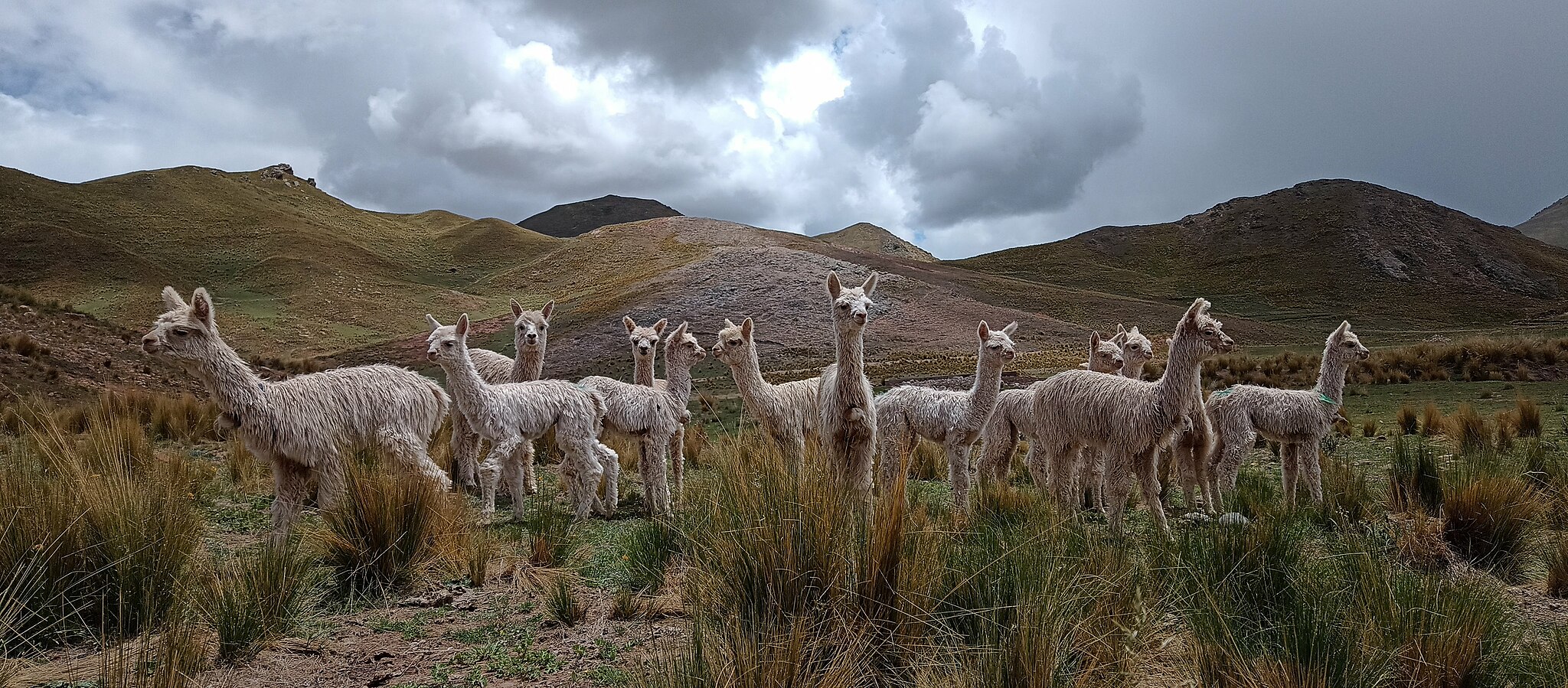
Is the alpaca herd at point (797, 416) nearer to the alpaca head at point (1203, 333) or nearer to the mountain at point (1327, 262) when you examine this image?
the alpaca head at point (1203, 333)

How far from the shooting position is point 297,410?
6.43 metres

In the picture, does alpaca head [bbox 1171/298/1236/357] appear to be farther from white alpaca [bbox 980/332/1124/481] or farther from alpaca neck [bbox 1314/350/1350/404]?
alpaca neck [bbox 1314/350/1350/404]

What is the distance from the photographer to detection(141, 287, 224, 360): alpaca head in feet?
19.1

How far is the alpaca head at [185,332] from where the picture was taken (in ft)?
19.1

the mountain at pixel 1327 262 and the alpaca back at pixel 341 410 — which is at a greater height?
the mountain at pixel 1327 262

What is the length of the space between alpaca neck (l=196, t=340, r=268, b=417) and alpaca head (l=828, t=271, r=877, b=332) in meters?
4.76

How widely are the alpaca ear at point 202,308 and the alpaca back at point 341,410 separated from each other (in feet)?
2.33

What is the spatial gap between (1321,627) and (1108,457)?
3.82 meters

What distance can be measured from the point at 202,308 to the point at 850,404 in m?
5.23

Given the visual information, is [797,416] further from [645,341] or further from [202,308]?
[202,308]

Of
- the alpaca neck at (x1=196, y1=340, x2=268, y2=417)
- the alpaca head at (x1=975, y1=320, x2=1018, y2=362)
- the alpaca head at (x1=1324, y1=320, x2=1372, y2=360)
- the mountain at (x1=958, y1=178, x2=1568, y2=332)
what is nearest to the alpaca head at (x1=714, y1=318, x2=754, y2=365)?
the alpaca head at (x1=975, y1=320, x2=1018, y2=362)

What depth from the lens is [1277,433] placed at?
8492mm

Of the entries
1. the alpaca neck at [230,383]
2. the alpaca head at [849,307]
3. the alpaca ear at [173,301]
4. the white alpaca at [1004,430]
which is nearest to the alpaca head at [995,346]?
the white alpaca at [1004,430]

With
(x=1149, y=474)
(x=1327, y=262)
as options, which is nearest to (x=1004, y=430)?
(x=1149, y=474)
